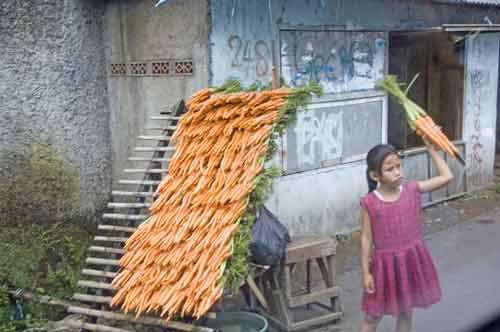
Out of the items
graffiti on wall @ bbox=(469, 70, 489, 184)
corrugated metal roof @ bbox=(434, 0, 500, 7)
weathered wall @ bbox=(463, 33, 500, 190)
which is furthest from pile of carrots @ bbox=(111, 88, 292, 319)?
graffiti on wall @ bbox=(469, 70, 489, 184)

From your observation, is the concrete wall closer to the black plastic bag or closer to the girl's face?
the black plastic bag

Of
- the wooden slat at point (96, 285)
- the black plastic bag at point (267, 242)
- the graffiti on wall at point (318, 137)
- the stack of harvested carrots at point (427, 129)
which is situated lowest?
the wooden slat at point (96, 285)

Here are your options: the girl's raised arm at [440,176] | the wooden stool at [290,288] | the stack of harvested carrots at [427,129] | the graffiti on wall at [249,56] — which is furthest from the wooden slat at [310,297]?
the graffiti on wall at [249,56]

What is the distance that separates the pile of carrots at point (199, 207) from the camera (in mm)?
3594

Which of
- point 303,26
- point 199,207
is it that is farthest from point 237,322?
point 303,26

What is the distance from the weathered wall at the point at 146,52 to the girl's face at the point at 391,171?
8.38 ft

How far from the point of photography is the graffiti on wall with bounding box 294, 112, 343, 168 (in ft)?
21.6

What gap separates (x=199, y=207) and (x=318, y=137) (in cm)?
319

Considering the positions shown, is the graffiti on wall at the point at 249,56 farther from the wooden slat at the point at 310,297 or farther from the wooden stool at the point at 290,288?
the wooden slat at the point at 310,297

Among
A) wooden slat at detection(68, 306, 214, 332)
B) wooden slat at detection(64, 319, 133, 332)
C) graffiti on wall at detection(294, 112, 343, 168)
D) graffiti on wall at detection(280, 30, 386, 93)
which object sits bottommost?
wooden slat at detection(64, 319, 133, 332)

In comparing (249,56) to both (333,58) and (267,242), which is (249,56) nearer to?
(333,58)

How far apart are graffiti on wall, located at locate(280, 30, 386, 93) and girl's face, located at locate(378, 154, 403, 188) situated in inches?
118

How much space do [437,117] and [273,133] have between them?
21.4 feet

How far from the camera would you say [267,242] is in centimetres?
427
